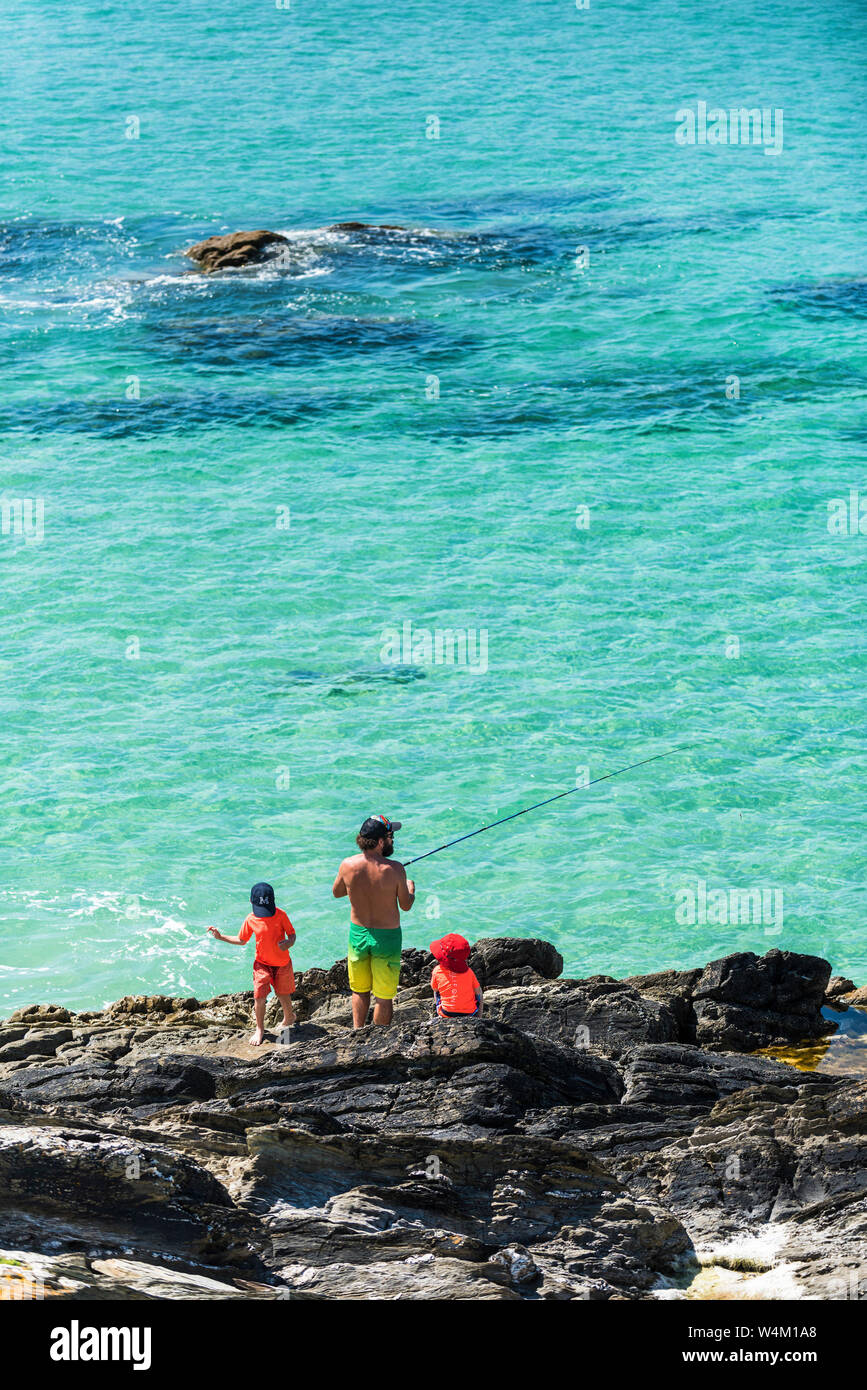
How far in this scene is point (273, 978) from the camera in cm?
1081

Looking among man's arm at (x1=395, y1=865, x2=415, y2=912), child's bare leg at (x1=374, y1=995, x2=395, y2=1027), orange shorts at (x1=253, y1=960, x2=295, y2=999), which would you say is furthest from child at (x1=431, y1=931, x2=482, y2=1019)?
orange shorts at (x1=253, y1=960, x2=295, y2=999)

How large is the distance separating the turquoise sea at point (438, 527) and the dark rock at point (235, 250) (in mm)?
813

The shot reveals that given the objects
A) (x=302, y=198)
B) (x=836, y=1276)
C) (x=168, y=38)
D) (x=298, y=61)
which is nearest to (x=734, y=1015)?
(x=836, y=1276)

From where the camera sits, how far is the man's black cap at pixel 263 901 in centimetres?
1059

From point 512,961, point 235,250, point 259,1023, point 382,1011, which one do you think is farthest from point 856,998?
point 235,250

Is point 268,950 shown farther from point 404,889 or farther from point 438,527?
point 438,527

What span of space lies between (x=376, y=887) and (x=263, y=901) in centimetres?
113

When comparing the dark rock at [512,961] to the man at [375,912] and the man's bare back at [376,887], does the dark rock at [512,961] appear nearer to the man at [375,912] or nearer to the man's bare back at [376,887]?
the man at [375,912]

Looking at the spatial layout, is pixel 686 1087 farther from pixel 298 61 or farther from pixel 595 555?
pixel 298 61

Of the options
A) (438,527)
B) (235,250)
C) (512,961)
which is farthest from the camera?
(235,250)

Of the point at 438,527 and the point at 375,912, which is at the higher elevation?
the point at 438,527

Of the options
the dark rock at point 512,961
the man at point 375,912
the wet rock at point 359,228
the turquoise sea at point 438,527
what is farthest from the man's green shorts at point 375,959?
the wet rock at point 359,228

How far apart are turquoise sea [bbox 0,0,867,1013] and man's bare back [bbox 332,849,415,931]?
399cm

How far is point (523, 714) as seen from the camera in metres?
18.1
